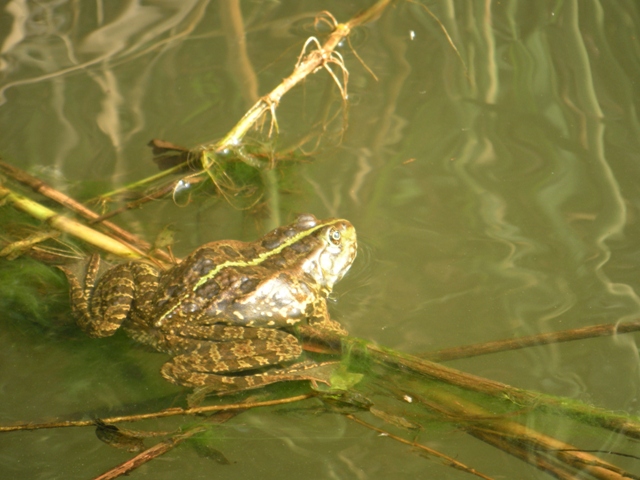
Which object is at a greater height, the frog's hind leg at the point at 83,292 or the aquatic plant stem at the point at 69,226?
the aquatic plant stem at the point at 69,226

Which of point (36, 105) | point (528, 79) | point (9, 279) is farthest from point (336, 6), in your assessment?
point (9, 279)

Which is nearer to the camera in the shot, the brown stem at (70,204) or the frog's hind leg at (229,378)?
the frog's hind leg at (229,378)

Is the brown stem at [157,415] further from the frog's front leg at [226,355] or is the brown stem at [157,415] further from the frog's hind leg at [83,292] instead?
the frog's hind leg at [83,292]

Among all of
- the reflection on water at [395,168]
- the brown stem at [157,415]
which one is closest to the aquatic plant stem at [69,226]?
the reflection on water at [395,168]

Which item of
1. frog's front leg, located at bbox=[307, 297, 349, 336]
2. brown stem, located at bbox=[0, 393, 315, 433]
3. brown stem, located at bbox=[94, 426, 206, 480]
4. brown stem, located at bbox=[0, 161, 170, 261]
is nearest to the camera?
brown stem, located at bbox=[94, 426, 206, 480]

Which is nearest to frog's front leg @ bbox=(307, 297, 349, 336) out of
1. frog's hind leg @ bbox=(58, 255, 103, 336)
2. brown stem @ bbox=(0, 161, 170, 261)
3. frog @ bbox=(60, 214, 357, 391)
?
frog @ bbox=(60, 214, 357, 391)

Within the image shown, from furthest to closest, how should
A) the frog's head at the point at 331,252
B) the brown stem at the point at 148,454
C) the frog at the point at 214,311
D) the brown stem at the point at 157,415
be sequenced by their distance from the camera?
1. the frog's head at the point at 331,252
2. the frog at the point at 214,311
3. the brown stem at the point at 157,415
4. the brown stem at the point at 148,454

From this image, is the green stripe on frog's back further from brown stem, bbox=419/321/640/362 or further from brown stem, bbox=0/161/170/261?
brown stem, bbox=419/321/640/362

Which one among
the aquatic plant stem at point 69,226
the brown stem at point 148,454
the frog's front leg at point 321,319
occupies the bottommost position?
the brown stem at point 148,454
